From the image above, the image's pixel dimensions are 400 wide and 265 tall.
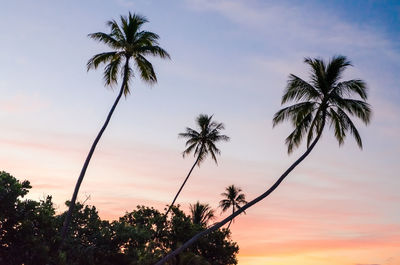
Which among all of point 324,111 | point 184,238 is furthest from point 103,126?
point 184,238

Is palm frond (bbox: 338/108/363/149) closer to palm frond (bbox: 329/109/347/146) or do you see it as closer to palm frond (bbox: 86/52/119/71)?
palm frond (bbox: 329/109/347/146)

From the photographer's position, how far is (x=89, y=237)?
33.3 metres

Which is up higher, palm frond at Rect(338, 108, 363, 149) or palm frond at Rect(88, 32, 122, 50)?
palm frond at Rect(88, 32, 122, 50)

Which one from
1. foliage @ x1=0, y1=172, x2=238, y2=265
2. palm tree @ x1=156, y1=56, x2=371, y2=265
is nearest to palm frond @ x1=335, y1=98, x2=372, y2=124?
palm tree @ x1=156, y1=56, x2=371, y2=265

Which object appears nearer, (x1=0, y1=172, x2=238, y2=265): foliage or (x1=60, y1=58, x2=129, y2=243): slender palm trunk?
(x1=0, y1=172, x2=238, y2=265): foliage

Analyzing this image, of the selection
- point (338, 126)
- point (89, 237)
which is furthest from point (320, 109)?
point (89, 237)

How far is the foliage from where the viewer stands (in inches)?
999

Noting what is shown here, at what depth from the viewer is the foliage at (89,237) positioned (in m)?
25.4

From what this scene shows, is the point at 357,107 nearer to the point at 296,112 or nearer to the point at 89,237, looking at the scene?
the point at 296,112

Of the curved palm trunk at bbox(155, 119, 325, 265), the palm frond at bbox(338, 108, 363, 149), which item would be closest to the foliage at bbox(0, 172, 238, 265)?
the curved palm trunk at bbox(155, 119, 325, 265)

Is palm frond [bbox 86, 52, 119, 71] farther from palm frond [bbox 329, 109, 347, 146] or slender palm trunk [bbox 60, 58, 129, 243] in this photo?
palm frond [bbox 329, 109, 347, 146]

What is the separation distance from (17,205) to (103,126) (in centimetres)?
749

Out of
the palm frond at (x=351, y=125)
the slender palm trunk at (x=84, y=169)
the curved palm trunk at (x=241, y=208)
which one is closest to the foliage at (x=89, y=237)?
the slender palm trunk at (x=84, y=169)

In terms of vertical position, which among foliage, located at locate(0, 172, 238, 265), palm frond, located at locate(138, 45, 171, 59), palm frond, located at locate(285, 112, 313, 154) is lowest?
foliage, located at locate(0, 172, 238, 265)
